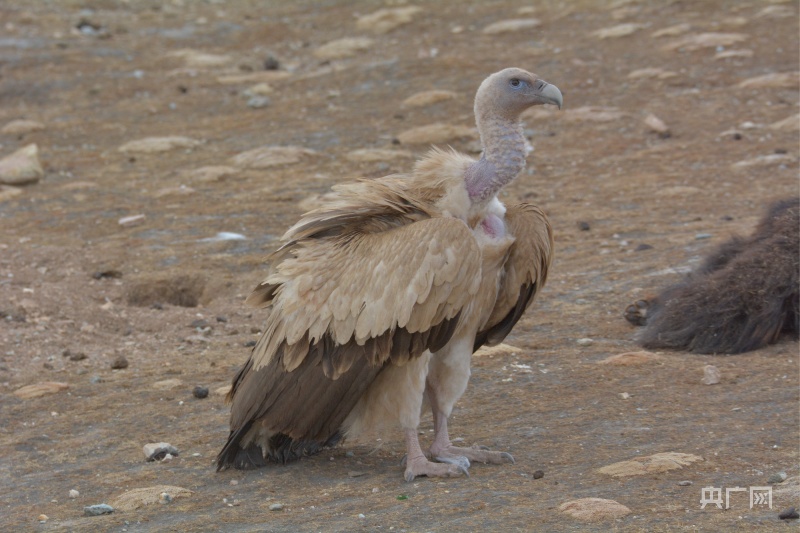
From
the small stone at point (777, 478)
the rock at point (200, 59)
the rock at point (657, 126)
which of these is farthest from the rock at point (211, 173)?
the small stone at point (777, 478)

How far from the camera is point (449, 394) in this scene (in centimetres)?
582

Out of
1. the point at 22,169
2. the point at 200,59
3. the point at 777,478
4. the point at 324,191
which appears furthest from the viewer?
the point at 200,59

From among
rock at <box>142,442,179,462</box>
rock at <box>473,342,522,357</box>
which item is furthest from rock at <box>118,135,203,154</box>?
rock at <box>142,442,179,462</box>

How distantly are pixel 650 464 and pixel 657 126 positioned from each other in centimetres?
864

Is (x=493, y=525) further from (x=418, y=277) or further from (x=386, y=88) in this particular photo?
(x=386, y=88)

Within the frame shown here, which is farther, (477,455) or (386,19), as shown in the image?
(386,19)

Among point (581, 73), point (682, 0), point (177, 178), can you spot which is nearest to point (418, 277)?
point (177, 178)

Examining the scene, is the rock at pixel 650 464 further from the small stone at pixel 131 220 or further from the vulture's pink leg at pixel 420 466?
the small stone at pixel 131 220

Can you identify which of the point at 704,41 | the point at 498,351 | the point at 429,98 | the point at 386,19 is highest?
the point at 386,19

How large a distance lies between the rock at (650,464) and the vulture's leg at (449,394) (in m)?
0.61

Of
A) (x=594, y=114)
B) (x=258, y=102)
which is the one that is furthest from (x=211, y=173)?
(x=594, y=114)

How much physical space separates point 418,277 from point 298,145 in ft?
30.1

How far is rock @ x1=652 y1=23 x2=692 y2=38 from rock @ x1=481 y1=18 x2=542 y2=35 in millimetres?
2506

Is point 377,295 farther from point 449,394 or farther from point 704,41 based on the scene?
point 704,41
